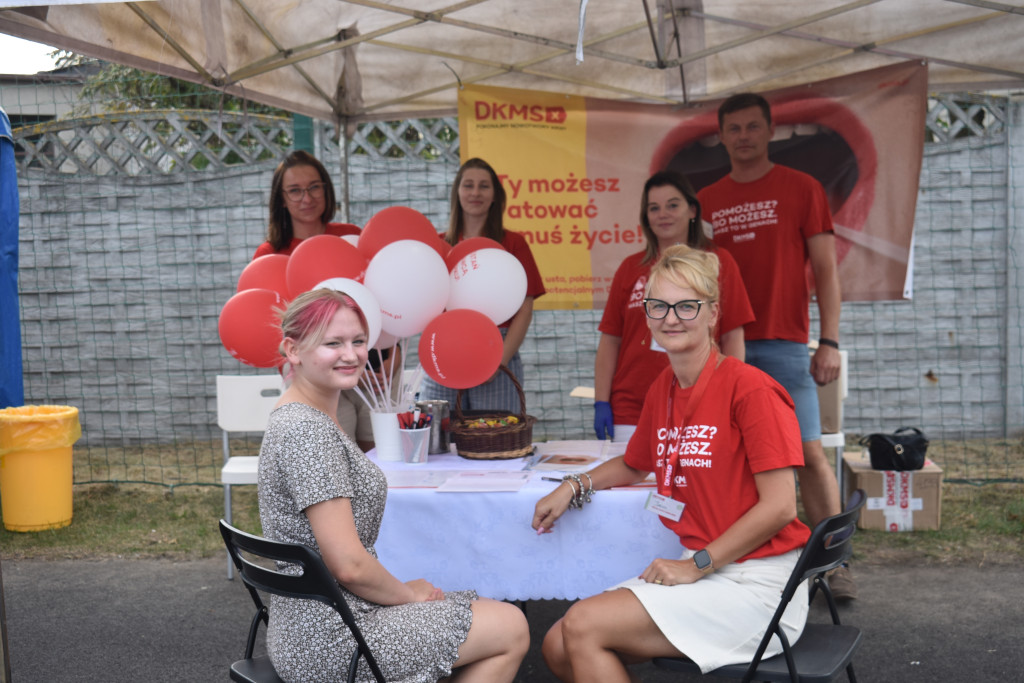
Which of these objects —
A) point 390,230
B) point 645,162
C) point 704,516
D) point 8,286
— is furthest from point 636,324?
point 8,286

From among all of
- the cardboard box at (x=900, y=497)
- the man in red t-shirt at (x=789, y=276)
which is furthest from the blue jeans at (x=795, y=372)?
→ the cardboard box at (x=900, y=497)

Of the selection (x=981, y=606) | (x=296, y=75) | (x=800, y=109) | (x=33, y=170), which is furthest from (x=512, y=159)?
(x=33, y=170)

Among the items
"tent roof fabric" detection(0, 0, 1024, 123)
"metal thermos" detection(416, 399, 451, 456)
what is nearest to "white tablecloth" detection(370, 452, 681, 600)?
"metal thermos" detection(416, 399, 451, 456)

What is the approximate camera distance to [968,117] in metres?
5.49

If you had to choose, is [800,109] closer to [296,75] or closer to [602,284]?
[602,284]

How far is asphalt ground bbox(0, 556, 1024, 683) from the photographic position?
2.91 m

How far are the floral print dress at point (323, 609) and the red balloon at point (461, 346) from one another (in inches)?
32.3

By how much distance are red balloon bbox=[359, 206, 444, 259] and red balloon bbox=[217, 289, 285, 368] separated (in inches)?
15.5

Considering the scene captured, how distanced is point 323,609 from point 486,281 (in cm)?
133

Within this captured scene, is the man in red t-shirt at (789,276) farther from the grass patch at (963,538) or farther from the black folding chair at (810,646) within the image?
the black folding chair at (810,646)

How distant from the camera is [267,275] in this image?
2961mm

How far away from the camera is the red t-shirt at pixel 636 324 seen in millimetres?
2820

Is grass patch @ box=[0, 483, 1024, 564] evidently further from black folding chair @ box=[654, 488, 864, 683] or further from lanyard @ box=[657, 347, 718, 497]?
lanyard @ box=[657, 347, 718, 497]

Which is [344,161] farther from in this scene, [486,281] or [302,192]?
[486,281]
